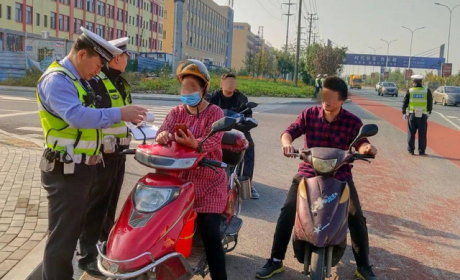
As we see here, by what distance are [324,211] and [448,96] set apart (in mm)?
36073

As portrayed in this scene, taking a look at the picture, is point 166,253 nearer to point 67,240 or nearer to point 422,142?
point 67,240

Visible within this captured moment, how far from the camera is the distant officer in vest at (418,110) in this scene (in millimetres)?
11719

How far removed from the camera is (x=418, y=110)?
11.7 metres

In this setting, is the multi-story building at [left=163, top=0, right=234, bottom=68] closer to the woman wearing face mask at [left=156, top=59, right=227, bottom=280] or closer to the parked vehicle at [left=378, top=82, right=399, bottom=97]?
the parked vehicle at [left=378, top=82, right=399, bottom=97]

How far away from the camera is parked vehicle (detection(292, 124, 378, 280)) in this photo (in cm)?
369

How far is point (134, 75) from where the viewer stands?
3491 centimetres

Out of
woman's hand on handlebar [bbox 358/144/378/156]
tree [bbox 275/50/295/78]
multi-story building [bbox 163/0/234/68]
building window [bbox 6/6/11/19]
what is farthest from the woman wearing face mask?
multi-story building [bbox 163/0/234/68]

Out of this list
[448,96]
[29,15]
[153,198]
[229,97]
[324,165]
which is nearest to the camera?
[153,198]

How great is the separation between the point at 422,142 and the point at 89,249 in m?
9.55

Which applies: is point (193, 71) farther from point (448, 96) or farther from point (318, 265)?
point (448, 96)

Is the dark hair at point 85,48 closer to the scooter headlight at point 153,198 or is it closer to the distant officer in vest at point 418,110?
the scooter headlight at point 153,198

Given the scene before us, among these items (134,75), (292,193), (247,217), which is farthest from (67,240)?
(134,75)

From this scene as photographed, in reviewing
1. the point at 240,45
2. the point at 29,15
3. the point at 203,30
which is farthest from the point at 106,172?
the point at 240,45

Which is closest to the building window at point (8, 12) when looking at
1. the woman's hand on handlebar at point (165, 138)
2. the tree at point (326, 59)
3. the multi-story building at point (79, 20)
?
the multi-story building at point (79, 20)
